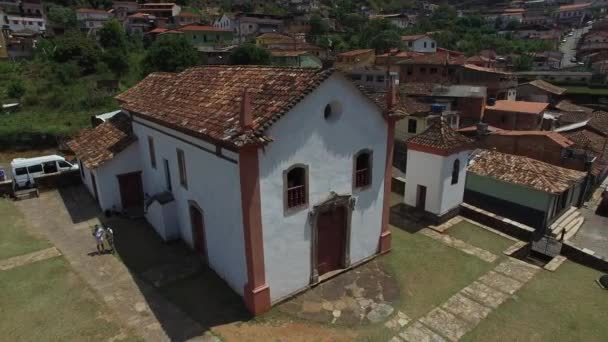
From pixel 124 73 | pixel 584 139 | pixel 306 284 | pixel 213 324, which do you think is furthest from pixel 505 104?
pixel 124 73

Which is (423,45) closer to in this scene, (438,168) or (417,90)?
(417,90)

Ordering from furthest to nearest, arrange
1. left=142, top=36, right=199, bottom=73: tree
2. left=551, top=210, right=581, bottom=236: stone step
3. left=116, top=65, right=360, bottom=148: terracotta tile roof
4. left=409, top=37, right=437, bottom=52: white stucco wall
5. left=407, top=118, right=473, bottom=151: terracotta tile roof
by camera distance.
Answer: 1. left=409, top=37, right=437, bottom=52: white stucco wall
2. left=142, top=36, right=199, bottom=73: tree
3. left=551, top=210, right=581, bottom=236: stone step
4. left=407, top=118, right=473, bottom=151: terracotta tile roof
5. left=116, top=65, right=360, bottom=148: terracotta tile roof

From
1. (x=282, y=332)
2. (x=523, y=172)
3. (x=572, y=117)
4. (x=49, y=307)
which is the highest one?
(x=523, y=172)

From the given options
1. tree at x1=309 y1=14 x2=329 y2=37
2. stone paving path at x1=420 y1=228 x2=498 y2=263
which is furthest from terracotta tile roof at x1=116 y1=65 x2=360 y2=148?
tree at x1=309 y1=14 x2=329 y2=37

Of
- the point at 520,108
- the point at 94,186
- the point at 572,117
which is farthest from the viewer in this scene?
the point at 572,117

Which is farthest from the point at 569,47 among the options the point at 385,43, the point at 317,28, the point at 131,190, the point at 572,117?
the point at 131,190

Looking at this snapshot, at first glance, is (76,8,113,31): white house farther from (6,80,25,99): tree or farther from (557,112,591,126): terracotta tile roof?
(557,112,591,126): terracotta tile roof
